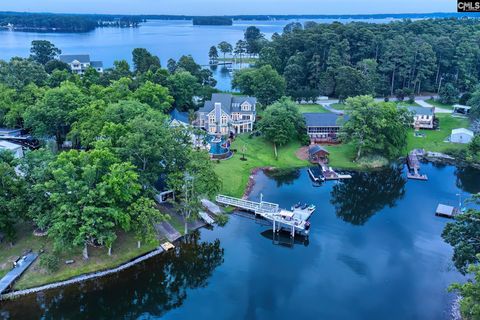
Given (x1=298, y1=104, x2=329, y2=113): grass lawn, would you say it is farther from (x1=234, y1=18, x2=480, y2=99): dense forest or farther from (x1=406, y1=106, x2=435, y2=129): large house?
(x1=406, y1=106, x2=435, y2=129): large house

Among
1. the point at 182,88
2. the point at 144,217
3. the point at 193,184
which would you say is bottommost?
the point at 144,217

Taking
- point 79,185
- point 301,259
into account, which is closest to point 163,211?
point 79,185

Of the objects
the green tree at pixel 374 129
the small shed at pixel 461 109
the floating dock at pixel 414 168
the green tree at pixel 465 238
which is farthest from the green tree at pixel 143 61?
the green tree at pixel 465 238

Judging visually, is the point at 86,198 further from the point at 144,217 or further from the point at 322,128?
the point at 322,128

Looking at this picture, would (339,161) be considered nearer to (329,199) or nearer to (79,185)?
(329,199)

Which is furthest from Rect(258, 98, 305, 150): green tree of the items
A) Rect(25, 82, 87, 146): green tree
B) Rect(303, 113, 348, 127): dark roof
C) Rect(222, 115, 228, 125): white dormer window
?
Rect(25, 82, 87, 146): green tree

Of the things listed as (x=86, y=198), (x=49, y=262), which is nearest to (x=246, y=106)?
(x=86, y=198)
